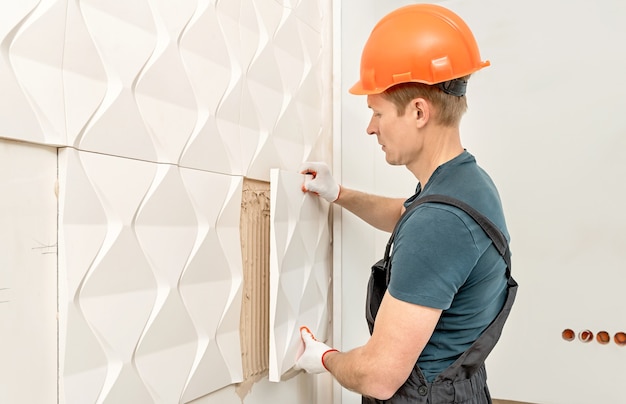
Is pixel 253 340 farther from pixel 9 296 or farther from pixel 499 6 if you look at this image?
pixel 499 6

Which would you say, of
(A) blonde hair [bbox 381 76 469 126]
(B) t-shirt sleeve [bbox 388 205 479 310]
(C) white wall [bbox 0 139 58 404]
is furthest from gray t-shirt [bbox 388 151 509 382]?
(C) white wall [bbox 0 139 58 404]

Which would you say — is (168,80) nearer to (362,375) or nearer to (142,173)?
(142,173)

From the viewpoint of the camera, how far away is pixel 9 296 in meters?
0.82

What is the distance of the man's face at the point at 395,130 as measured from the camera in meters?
1.33

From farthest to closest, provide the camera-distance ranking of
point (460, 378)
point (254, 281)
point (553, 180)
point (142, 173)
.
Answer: point (553, 180)
point (254, 281)
point (460, 378)
point (142, 173)

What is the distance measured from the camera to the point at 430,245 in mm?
1129

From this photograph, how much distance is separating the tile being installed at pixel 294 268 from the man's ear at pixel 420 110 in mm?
389

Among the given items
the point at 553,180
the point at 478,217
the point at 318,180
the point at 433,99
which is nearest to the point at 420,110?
the point at 433,99


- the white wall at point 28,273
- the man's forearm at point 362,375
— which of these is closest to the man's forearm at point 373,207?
the man's forearm at point 362,375

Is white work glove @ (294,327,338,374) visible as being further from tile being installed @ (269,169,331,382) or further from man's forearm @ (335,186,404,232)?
man's forearm @ (335,186,404,232)

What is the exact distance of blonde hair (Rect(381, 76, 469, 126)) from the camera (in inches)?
51.1

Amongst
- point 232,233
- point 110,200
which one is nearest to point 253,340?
point 232,233

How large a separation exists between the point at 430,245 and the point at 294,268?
549mm

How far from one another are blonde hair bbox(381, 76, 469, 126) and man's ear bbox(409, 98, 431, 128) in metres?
0.01
